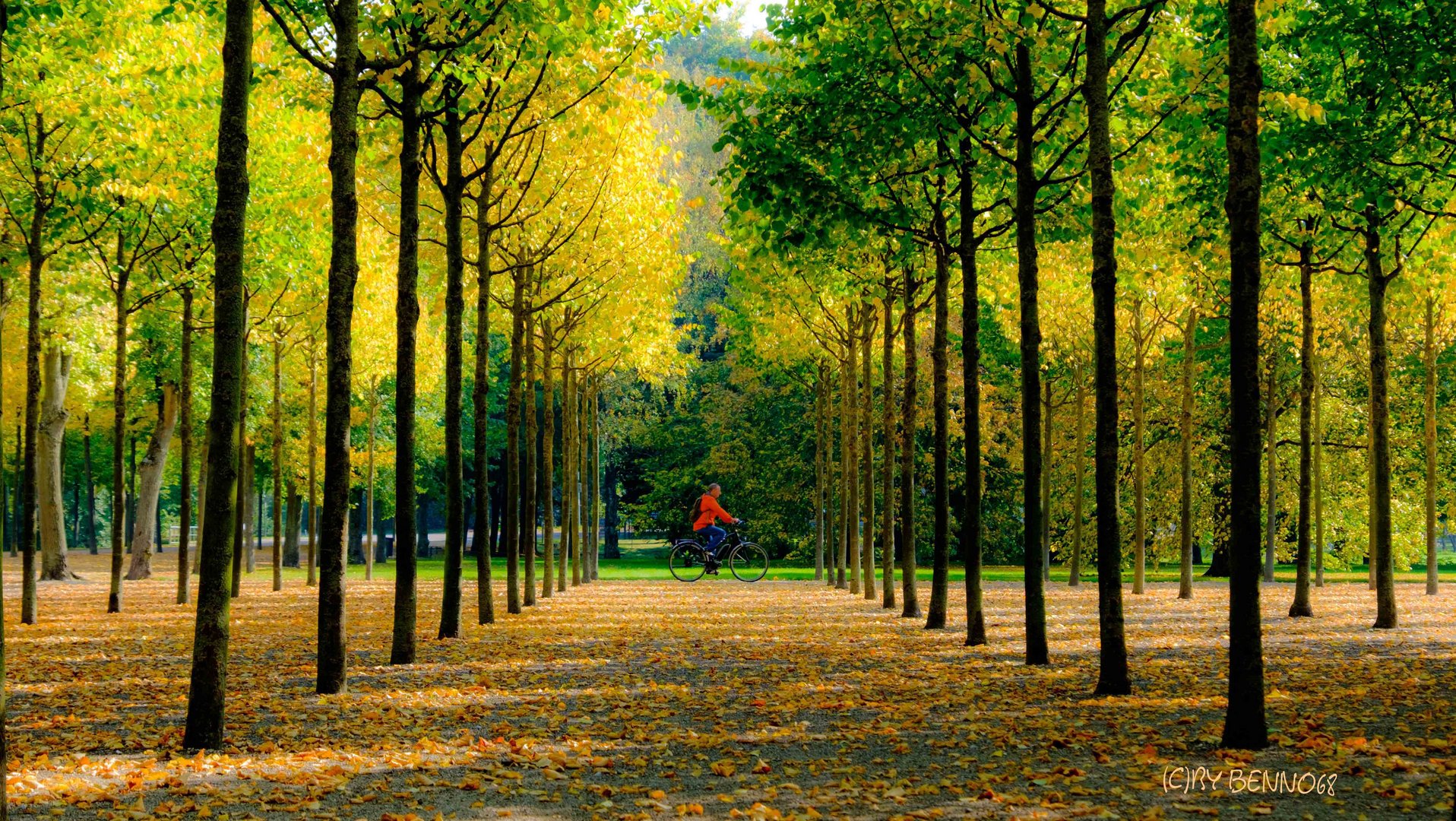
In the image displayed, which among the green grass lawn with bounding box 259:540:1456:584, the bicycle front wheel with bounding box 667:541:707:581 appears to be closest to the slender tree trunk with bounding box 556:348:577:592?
the bicycle front wheel with bounding box 667:541:707:581

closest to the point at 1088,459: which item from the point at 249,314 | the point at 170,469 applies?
the point at 249,314

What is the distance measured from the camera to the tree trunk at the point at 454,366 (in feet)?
46.6

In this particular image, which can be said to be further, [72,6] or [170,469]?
[170,469]

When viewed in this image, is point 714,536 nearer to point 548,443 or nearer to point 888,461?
point 548,443

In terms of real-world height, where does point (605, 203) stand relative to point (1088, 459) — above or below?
above

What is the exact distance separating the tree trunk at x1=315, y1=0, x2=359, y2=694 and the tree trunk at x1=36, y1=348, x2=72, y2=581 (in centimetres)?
1900

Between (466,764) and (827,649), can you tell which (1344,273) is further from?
(466,764)

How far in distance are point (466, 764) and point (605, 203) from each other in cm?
1423

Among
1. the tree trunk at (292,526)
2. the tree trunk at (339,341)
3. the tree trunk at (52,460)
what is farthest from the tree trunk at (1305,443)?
the tree trunk at (292,526)

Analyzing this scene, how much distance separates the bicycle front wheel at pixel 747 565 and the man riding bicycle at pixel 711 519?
648 mm

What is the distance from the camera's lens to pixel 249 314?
2450 cm

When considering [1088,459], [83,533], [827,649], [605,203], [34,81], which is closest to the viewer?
[827,649]

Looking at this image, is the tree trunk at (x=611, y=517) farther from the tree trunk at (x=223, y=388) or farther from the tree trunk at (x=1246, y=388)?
the tree trunk at (x=1246, y=388)

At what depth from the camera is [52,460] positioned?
28.6 meters
